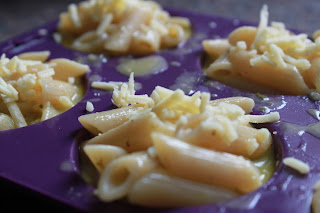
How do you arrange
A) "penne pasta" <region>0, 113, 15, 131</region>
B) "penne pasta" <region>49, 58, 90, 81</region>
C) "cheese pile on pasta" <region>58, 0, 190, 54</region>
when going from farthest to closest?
1. "cheese pile on pasta" <region>58, 0, 190, 54</region>
2. "penne pasta" <region>49, 58, 90, 81</region>
3. "penne pasta" <region>0, 113, 15, 131</region>

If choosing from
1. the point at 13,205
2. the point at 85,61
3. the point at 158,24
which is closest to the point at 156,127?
the point at 13,205

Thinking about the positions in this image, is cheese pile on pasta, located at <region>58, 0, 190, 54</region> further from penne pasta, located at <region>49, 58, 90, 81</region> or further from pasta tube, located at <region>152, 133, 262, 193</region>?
pasta tube, located at <region>152, 133, 262, 193</region>

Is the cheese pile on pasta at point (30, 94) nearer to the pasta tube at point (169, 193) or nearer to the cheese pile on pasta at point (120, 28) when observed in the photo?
the cheese pile on pasta at point (120, 28)

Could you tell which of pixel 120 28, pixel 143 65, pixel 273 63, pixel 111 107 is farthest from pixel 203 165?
pixel 120 28

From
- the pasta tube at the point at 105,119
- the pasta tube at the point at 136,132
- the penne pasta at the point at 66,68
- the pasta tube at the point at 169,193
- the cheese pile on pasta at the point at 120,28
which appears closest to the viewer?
the pasta tube at the point at 169,193

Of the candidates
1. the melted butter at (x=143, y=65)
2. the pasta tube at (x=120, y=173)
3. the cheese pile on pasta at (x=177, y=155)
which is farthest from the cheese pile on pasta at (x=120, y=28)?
the pasta tube at (x=120, y=173)

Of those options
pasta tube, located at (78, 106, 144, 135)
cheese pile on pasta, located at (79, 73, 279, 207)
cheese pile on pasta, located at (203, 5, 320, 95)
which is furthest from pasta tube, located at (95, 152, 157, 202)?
cheese pile on pasta, located at (203, 5, 320, 95)
